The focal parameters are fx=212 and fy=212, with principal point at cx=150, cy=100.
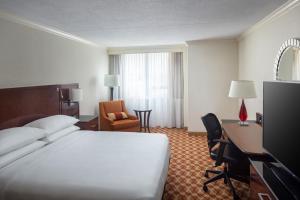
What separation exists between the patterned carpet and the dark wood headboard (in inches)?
86.0

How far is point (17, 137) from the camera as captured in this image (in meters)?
2.26

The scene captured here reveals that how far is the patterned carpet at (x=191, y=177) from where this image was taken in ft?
8.49

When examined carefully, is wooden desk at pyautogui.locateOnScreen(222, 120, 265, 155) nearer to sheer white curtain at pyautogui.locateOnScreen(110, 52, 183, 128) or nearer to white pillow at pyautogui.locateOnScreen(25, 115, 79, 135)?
white pillow at pyautogui.locateOnScreen(25, 115, 79, 135)

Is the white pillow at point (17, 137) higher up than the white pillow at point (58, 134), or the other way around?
the white pillow at point (17, 137)

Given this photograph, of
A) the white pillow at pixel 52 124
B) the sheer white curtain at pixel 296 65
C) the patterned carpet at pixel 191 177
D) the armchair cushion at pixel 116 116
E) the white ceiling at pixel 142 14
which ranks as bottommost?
the patterned carpet at pixel 191 177

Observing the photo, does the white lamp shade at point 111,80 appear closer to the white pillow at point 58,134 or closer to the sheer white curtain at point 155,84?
the sheer white curtain at point 155,84

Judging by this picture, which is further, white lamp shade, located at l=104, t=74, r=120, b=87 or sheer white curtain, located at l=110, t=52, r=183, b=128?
sheer white curtain, located at l=110, t=52, r=183, b=128

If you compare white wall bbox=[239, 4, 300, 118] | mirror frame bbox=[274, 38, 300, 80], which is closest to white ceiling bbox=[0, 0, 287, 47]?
white wall bbox=[239, 4, 300, 118]

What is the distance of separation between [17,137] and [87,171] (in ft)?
3.19

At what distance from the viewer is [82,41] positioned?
464 cm

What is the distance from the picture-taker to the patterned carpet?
2.59 m

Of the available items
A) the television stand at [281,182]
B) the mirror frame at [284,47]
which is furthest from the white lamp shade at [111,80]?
the television stand at [281,182]

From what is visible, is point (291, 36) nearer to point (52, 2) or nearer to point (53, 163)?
point (52, 2)

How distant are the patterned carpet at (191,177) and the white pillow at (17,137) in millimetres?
1705
